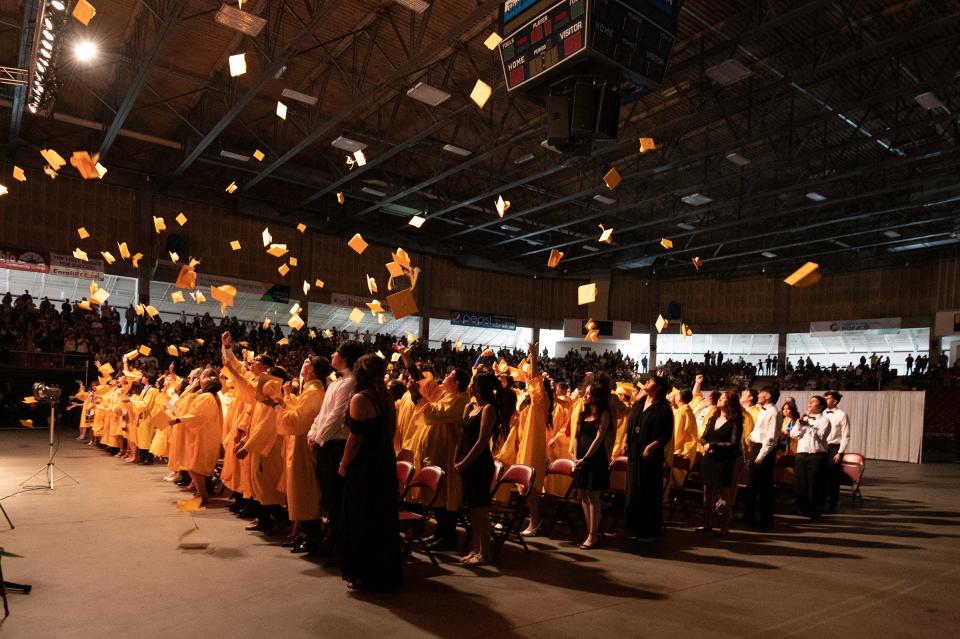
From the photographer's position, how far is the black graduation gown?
21.0 feet

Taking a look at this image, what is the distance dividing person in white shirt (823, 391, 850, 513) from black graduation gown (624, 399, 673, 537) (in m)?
3.97

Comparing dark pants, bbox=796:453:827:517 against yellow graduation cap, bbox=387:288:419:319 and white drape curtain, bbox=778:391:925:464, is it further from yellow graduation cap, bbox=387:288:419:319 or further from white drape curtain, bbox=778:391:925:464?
white drape curtain, bbox=778:391:925:464

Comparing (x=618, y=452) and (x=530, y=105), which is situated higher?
(x=530, y=105)

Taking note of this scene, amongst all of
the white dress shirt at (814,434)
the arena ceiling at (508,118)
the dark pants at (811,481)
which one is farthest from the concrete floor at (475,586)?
the arena ceiling at (508,118)

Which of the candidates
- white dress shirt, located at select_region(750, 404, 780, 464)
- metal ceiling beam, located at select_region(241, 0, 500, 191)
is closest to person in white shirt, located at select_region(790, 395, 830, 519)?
white dress shirt, located at select_region(750, 404, 780, 464)

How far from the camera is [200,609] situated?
3.97 meters

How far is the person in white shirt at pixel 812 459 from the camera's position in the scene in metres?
8.55

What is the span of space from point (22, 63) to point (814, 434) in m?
15.5

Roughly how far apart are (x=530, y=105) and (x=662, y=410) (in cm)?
1130

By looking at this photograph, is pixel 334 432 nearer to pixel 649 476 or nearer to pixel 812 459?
pixel 649 476

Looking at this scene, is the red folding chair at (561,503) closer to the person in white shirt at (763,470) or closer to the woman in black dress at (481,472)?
the woman in black dress at (481,472)

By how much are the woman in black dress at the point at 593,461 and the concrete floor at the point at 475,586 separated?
308 mm

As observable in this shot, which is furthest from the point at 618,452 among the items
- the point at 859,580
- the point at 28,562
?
the point at 28,562

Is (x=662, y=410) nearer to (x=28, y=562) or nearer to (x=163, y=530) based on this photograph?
(x=163, y=530)
